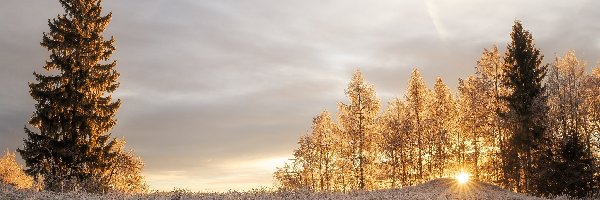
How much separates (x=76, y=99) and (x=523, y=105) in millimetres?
31653

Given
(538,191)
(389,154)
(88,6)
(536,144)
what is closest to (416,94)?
(389,154)

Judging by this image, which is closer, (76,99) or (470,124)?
(76,99)

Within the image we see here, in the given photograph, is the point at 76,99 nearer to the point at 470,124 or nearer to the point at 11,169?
the point at 470,124

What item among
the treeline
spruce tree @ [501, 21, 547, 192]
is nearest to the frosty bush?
the treeline

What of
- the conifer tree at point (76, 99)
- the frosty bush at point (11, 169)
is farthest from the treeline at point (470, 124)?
the frosty bush at point (11, 169)

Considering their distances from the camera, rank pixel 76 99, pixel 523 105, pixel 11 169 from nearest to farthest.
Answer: pixel 76 99, pixel 523 105, pixel 11 169

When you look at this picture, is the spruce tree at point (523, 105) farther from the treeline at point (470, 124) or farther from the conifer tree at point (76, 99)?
the conifer tree at point (76, 99)

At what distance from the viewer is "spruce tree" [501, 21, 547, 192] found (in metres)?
41.3

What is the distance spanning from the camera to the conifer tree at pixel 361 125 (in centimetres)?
4550

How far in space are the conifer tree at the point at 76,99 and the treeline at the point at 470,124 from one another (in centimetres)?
1919

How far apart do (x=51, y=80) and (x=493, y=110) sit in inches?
1237

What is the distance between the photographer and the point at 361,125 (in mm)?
45875

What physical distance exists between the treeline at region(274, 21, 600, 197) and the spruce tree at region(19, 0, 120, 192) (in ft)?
63.1

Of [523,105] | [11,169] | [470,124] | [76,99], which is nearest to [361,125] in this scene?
[470,124]
